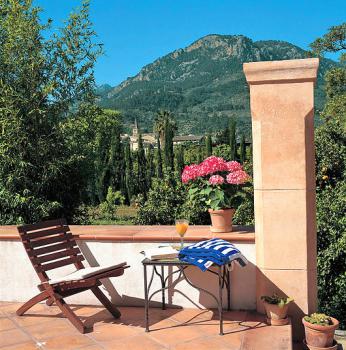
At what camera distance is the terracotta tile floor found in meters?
3.42

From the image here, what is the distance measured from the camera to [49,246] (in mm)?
4082

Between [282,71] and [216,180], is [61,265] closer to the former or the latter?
[216,180]

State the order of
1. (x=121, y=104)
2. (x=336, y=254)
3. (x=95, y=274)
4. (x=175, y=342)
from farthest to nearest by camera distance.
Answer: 1. (x=121, y=104)
2. (x=336, y=254)
3. (x=95, y=274)
4. (x=175, y=342)

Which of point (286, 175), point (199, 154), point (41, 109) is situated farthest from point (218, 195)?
point (199, 154)

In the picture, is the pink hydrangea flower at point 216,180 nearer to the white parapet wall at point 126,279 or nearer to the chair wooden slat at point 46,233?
the white parapet wall at point 126,279

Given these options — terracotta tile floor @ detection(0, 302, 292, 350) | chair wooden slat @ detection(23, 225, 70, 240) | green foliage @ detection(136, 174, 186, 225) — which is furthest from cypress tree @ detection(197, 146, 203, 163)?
terracotta tile floor @ detection(0, 302, 292, 350)

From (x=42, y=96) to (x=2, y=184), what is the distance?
146 cm

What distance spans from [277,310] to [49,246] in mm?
1919

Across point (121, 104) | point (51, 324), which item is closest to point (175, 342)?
point (51, 324)

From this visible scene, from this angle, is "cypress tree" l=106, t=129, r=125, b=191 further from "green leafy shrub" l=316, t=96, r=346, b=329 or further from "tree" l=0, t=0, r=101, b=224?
"green leafy shrub" l=316, t=96, r=346, b=329

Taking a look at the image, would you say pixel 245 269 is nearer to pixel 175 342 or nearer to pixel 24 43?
pixel 175 342

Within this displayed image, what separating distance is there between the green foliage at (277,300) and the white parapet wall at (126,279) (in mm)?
300

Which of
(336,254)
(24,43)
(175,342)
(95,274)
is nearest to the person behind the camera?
(175,342)

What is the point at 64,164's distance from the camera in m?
7.65
